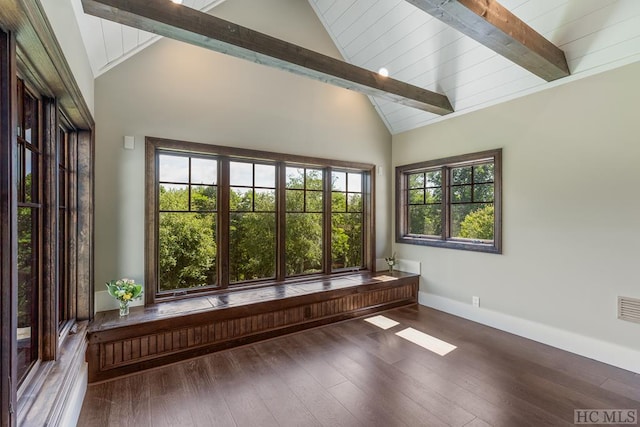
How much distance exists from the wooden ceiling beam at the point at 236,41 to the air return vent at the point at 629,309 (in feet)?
9.37

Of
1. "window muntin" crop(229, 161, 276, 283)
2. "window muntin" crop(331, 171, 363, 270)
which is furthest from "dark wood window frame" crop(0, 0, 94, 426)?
"window muntin" crop(331, 171, 363, 270)

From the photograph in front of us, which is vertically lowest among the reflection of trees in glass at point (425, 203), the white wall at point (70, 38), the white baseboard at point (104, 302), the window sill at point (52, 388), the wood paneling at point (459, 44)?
the window sill at point (52, 388)

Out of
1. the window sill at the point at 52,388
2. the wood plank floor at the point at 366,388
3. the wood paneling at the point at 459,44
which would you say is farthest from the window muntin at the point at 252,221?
the wood paneling at the point at 459,44

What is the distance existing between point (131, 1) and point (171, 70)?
1.29 metres

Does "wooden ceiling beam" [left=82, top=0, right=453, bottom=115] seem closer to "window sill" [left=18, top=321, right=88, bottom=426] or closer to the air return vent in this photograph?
"window sill" [left=18, top=321, right=88, bottom=426]

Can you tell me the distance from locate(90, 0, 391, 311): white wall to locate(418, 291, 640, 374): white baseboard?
8.40 feet

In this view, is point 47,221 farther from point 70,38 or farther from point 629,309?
point 629,309

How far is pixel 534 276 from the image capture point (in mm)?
3344

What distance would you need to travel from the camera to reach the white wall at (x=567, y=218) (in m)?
2.72

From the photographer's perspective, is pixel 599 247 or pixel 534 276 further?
pixel 534 276

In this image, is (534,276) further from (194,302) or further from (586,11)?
(194,302)

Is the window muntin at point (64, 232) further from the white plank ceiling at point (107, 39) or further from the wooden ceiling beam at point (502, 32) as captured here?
the wooden ceiling beam at point (502, 32)

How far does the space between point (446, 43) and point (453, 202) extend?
2.02 meters

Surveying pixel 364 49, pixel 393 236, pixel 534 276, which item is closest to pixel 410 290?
pixel 393 236
